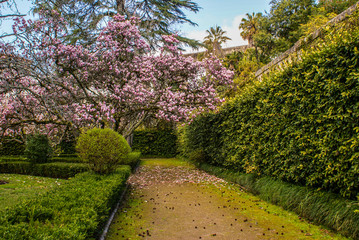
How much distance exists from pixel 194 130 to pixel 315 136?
9192 millimetres

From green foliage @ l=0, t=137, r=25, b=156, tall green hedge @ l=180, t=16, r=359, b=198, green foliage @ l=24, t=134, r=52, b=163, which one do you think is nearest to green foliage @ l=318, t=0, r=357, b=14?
tall green hedge @ l=180, t=16, r=359, b=198

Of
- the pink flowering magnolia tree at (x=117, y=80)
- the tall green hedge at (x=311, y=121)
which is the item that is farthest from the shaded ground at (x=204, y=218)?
the pink flowering magnolia tree at (x=117, y=80)

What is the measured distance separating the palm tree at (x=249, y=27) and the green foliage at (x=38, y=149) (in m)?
27.7

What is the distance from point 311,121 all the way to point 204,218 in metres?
2.77

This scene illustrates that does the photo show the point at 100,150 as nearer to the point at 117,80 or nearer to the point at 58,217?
the point at 58,217

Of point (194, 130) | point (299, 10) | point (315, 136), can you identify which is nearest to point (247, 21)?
point (299, 10)

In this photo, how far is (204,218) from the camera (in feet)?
16.0

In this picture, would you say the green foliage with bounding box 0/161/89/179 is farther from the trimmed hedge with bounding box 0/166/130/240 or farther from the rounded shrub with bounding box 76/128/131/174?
the trimmed hedge with bounding box 0/166/130/240

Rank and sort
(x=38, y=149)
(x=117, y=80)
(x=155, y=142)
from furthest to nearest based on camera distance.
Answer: (x=155, y=142)
(x=117, y=80)
(x=38, y=149)

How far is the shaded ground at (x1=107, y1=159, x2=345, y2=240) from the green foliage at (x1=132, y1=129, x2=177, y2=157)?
1302cm

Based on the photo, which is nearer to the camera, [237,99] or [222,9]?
[237,99]

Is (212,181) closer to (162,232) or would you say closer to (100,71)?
(162,232)

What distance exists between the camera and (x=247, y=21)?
32531mm

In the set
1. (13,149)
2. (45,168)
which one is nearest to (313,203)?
(45,168)
